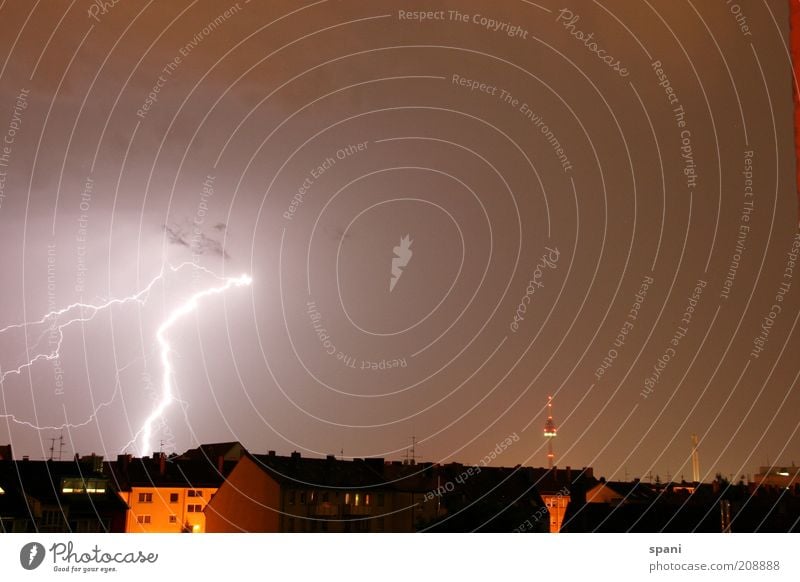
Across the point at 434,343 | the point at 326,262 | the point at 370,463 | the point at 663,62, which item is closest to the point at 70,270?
the point at 326,262

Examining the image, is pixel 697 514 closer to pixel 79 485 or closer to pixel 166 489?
pixel 79 485

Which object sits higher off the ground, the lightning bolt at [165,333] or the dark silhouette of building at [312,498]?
the lightning bolt at [165,333]

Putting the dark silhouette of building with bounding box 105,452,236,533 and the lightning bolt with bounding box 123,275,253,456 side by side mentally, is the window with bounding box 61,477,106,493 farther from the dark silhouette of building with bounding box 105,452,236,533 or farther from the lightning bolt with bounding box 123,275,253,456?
the lightning bolt with bounding box 123,275,253,456

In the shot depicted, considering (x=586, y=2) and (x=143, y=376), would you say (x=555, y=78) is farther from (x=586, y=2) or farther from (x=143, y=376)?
(x=143, y=376)

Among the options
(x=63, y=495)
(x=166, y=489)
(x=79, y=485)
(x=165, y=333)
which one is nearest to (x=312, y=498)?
(x=166, y=489)

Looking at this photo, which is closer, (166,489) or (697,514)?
(697,514)

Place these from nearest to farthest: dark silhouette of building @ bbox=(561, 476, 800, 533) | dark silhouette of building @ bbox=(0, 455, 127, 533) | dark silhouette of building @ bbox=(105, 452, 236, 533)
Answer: dark silhouette of building @ bbox=(561, 476, 800, 533), dark silhouette of building @ bbox=(0, 455, 127, 533), dark silhouette of building @ bbox=(105, 452, 236, 533)

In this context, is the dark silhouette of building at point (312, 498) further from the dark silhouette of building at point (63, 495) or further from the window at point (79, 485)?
the window at point (79, 485)

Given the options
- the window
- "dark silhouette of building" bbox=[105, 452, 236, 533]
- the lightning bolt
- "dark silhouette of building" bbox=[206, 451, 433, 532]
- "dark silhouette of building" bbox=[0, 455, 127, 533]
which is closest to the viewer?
the lightning bolt

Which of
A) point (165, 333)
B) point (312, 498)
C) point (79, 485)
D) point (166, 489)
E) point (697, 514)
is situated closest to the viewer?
point (165, 333)

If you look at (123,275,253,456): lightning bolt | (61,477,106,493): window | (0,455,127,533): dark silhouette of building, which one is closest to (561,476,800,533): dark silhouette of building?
(123,275,253,456): lightning bolt

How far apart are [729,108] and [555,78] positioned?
320 centimetres

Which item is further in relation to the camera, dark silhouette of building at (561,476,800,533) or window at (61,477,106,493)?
window at (61,477,106,493)

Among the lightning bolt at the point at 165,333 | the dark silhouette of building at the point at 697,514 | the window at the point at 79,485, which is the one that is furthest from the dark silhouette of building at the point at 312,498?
the lightning bolt at the point at 165,333
